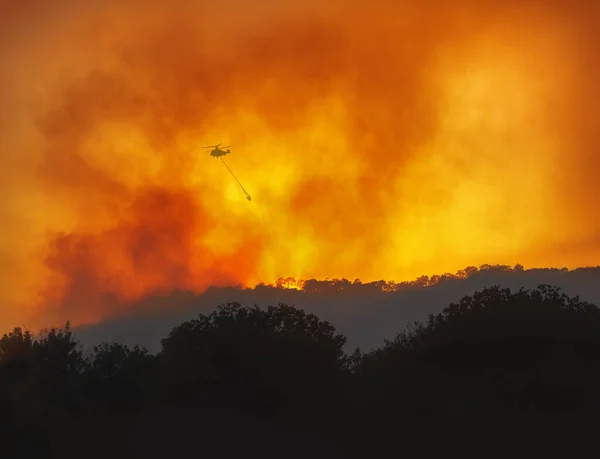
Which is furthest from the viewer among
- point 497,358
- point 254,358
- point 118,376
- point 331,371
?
point 118,376

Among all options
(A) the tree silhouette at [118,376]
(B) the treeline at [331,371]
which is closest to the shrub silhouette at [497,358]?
(B) the treeline at [331,371]

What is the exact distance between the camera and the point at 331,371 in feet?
217

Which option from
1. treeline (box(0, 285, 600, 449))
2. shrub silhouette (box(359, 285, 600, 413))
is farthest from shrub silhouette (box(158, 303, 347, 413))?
shrub silhouette (box(359, 285, 600, 413))

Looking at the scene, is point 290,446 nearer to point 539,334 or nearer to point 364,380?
point 364,380

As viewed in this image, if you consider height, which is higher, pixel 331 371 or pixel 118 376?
pixel 118 376

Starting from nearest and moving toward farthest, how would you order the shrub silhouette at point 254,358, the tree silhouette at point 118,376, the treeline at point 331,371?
the treeline at point 331,371 < the shrub silhouette at point 254,358 < the tree silhouette at point 118,376

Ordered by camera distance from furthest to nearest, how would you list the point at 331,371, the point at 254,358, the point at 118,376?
the point at 118,376, the point at 331,371, the point at 254,358

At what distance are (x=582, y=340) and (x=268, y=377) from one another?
21839 millimetres

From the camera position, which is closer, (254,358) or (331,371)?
(254,358)

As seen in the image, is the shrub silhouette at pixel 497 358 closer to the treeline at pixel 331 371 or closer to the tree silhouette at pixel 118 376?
the treeline at pixel 331 371

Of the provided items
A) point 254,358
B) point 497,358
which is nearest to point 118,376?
point 254,358

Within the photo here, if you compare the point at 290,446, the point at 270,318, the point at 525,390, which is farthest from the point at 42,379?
the point at 525,390

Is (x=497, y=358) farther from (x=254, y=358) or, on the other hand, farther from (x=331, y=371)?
(x=254, y=358)

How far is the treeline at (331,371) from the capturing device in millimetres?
49438
